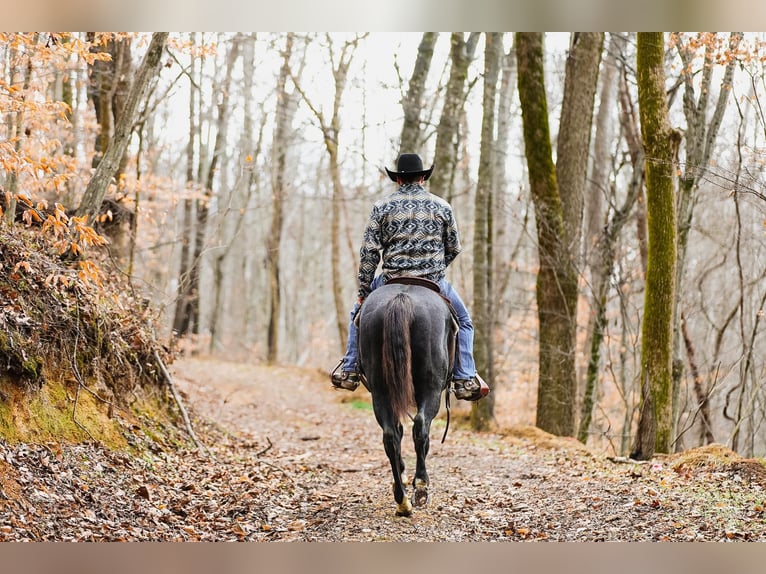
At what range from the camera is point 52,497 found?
233 inches

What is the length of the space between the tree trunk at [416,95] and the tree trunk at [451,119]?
2.08 feet

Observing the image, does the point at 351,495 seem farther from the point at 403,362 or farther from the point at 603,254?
the point at 603,254

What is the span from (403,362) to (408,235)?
1318 millimetres

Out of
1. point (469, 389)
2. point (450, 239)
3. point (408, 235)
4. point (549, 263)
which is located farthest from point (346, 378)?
point (549, 263)

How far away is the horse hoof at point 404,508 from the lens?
6480mm

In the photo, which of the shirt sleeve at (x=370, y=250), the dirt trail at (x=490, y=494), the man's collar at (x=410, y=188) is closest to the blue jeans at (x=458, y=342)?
the shirt sleeve at (x=370, y=250)

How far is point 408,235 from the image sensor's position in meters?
6.99

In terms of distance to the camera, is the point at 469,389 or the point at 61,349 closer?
the point at 469,389

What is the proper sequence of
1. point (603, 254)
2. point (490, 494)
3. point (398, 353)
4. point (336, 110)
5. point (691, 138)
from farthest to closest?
point (336, 110), point (603, 254), point (691, 138), point (490, 494), point (398, 353)

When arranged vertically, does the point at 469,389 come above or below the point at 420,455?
above

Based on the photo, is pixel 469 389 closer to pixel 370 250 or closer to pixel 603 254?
pixel 370 250

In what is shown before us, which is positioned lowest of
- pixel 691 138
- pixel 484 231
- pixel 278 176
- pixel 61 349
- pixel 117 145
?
pixel 61 349

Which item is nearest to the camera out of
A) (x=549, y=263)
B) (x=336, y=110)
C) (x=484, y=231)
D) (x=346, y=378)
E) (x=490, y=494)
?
(x=346, y=378)

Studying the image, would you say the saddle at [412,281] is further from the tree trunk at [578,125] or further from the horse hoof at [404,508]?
the tree trunk at [578,125]
